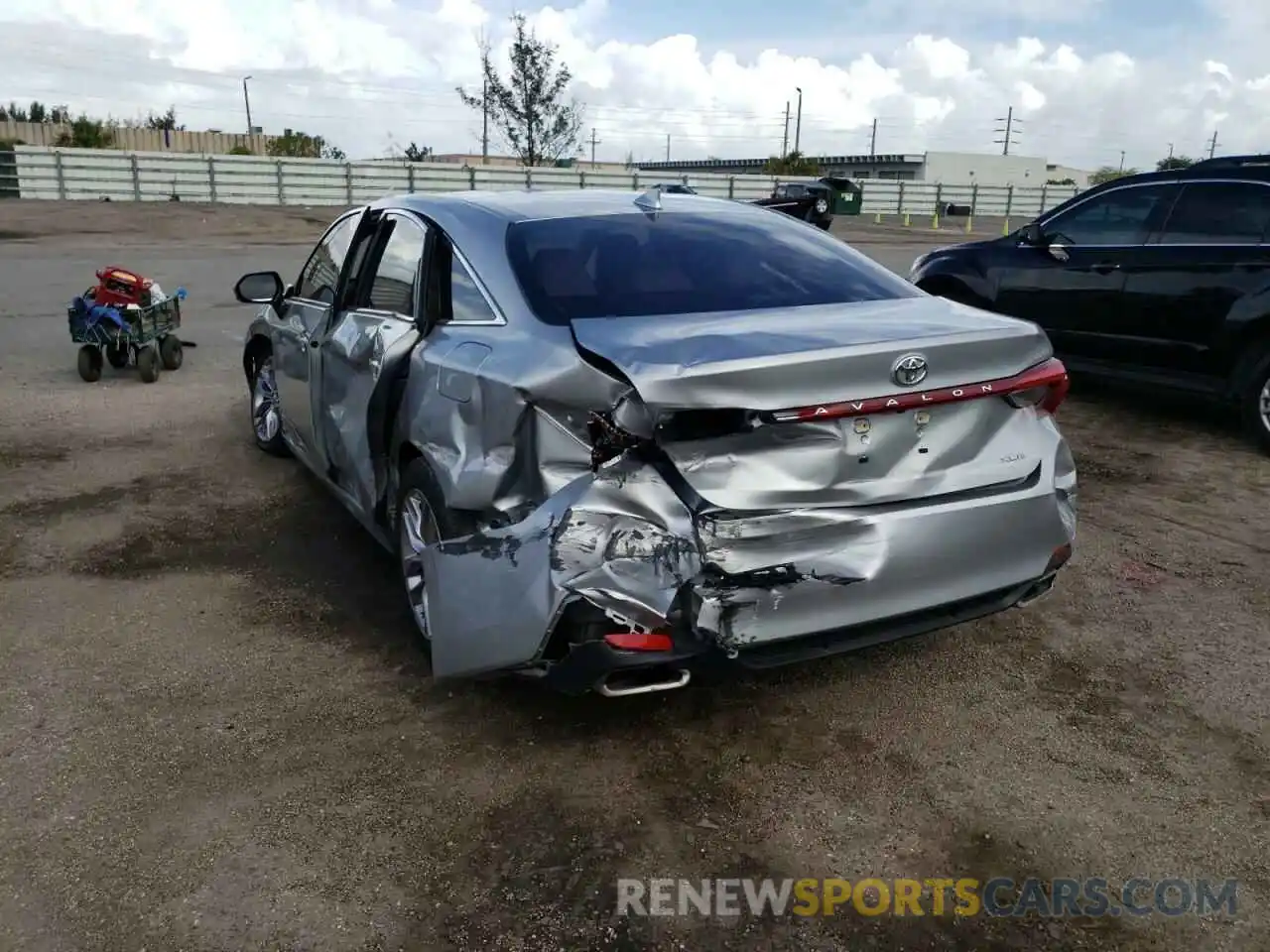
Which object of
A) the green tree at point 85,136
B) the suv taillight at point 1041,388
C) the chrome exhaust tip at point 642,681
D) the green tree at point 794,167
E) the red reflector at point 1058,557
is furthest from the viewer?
the green tree at point 794,167

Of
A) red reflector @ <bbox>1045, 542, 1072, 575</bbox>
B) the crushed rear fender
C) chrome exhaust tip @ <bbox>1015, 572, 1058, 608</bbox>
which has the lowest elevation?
chrome exhaust tip @ <bbox>1015, 572, 1058, 608</bbox>

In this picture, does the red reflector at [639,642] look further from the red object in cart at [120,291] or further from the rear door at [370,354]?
the red object in cart at [120,291]

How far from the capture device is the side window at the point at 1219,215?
664 centimetres

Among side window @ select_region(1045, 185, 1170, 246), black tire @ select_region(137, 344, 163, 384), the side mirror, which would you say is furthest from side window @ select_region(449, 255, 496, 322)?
black tire @ select_region(137, 344, 163, 384)

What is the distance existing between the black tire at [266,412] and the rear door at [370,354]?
148cm

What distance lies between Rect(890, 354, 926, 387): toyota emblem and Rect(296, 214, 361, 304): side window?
2872mm

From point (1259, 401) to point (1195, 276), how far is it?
0.91 m

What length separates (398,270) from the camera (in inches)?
169

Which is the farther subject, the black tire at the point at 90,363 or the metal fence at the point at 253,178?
the metal fence at the point at 253,178

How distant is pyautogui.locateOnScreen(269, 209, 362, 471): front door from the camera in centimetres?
499

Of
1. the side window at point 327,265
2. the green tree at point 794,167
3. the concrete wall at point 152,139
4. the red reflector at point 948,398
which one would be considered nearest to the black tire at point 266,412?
the side window at point 327,265

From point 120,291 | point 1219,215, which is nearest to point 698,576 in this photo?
point 1219,215

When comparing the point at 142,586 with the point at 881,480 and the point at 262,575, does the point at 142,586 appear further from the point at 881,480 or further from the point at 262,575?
the point at 881,480

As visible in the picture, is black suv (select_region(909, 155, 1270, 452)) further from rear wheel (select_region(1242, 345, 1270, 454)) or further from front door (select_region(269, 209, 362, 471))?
front door (select_region(269, 209, 362, 471))
